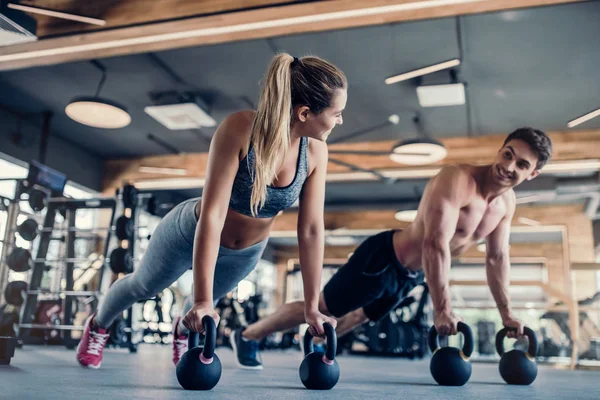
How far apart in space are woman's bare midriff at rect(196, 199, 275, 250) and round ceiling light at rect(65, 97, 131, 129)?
3397mm

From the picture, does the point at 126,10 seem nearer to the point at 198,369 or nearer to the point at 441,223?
the point at 441,223

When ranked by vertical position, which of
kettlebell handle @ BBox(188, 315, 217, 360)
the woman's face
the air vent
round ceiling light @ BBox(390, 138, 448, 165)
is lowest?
kettlebell handle @ BBox(188, 315, 217, 360)

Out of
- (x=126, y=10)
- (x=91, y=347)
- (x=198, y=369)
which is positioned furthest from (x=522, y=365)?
(x=126, y=10)

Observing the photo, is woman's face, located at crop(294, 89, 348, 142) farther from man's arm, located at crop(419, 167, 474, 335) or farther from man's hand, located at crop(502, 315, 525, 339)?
man's hand, located at crop(502, 315, 525, 339)

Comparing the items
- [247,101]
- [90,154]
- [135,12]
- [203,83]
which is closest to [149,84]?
[203,83]

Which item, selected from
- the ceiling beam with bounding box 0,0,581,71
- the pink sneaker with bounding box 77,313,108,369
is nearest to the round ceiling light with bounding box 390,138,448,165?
the ceiling beam with bounding box 0,0,581,71

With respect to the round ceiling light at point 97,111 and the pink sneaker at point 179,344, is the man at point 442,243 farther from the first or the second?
the round ceiling light at point 97,111

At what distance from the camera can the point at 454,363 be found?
1.80m

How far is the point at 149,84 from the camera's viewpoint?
562cm

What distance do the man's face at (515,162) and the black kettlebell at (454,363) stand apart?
1.99ft

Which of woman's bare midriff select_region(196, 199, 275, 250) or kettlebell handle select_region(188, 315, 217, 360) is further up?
woman's bare midriff select_region(196, 199, 275, 250)

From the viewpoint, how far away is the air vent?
5457 millimetres

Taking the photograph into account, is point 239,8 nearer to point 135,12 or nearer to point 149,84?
point 135,12

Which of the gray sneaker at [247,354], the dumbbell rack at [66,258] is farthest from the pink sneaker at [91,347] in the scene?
the dumbbell rack at [66,258]
